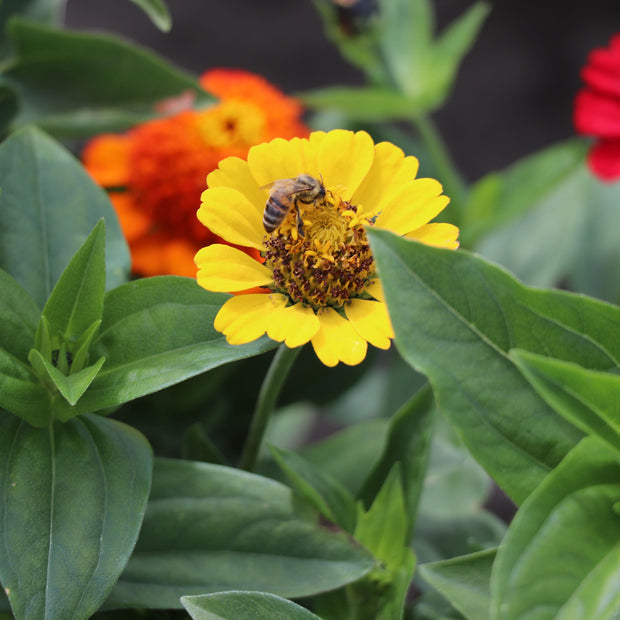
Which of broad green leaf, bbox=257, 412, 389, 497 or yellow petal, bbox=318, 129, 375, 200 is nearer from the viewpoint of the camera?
yellow petal, bbox=318, 129, 375, 200

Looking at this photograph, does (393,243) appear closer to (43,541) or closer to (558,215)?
(43,541)

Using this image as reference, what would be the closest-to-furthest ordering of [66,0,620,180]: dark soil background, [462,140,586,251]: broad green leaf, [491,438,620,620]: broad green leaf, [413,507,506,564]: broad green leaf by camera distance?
[491,438,620,620]: broad green leaf → [413,507,506,564]: broad green leaf → [462,140,586,251]: broad green leaf → [66,0,620,180]: dark soil background

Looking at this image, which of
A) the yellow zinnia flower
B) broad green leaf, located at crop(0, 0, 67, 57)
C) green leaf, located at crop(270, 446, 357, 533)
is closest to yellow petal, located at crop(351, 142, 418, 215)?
the yellow zinnia flower

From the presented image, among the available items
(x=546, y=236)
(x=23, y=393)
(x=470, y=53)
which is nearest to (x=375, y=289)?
(x=23, y=393)

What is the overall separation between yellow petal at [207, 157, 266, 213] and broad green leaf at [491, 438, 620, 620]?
0.14 m

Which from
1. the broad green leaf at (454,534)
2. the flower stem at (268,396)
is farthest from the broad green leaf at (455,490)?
the flower stem at (268,396)

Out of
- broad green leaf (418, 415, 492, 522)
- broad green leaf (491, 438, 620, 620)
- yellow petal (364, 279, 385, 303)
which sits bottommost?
broad green leaf (418, 415, 492, 522)

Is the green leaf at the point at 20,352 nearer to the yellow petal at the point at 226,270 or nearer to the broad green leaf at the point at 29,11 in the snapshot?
the yellow petal at the point at 226,270

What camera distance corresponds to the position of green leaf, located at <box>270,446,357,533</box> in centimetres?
33

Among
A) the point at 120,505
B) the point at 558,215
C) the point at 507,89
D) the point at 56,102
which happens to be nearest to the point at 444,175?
the point at 558,215

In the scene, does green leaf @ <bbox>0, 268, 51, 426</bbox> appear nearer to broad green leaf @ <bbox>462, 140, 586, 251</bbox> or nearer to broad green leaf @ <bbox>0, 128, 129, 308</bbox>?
broad green leaf @ <bbox>0, 128, 129, 308</bbox>

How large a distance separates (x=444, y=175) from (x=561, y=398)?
1.18ft

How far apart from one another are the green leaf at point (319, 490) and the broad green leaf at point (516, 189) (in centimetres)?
26

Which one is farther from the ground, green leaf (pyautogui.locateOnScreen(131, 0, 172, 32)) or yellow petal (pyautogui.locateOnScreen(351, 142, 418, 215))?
green leaf (pyautogui.locateOnScreen(131, 0, 172, 32))
